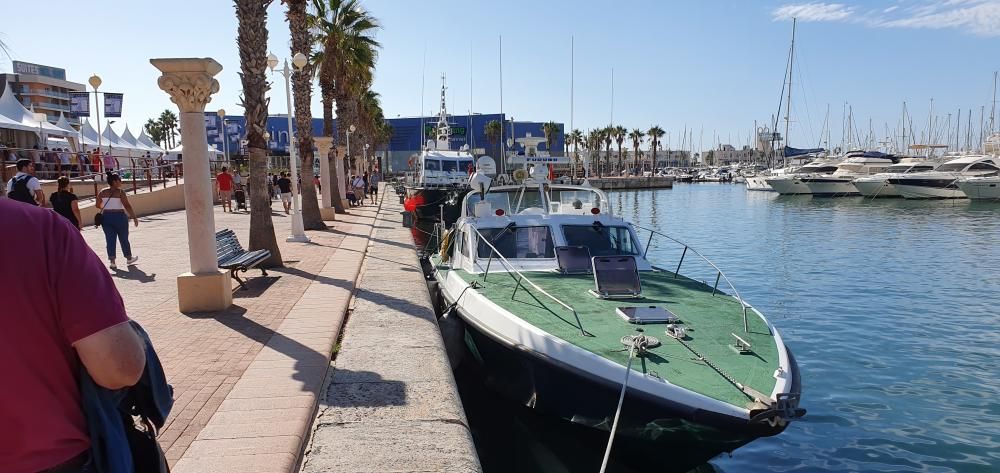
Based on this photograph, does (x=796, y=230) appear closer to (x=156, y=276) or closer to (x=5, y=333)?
(x=156, y=276)

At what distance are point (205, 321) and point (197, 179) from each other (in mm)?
1948

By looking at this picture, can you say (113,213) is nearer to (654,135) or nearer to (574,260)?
(574,260)

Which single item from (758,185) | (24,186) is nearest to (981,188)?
(758,185)

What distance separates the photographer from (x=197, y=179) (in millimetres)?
9086

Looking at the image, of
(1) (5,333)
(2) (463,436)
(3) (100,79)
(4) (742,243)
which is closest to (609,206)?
(2) (463,436)

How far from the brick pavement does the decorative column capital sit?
274 cm

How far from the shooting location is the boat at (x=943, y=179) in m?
54.5

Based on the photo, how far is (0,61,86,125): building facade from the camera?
94.4 m

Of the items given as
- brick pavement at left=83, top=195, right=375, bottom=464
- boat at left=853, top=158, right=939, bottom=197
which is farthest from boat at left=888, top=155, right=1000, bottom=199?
brick pavement at left=83, top=195, right=375, bottom=464

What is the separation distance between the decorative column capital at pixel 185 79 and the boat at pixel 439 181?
15832mm

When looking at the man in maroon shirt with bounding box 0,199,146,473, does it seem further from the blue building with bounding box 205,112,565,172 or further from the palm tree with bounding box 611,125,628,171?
the palm tree with bounding box 611,125,628,171

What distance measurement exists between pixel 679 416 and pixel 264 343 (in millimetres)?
4311

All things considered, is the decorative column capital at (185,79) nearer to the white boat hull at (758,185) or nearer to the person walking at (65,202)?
the person walking at (65,202)

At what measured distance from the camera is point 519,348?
7367 millimetres
